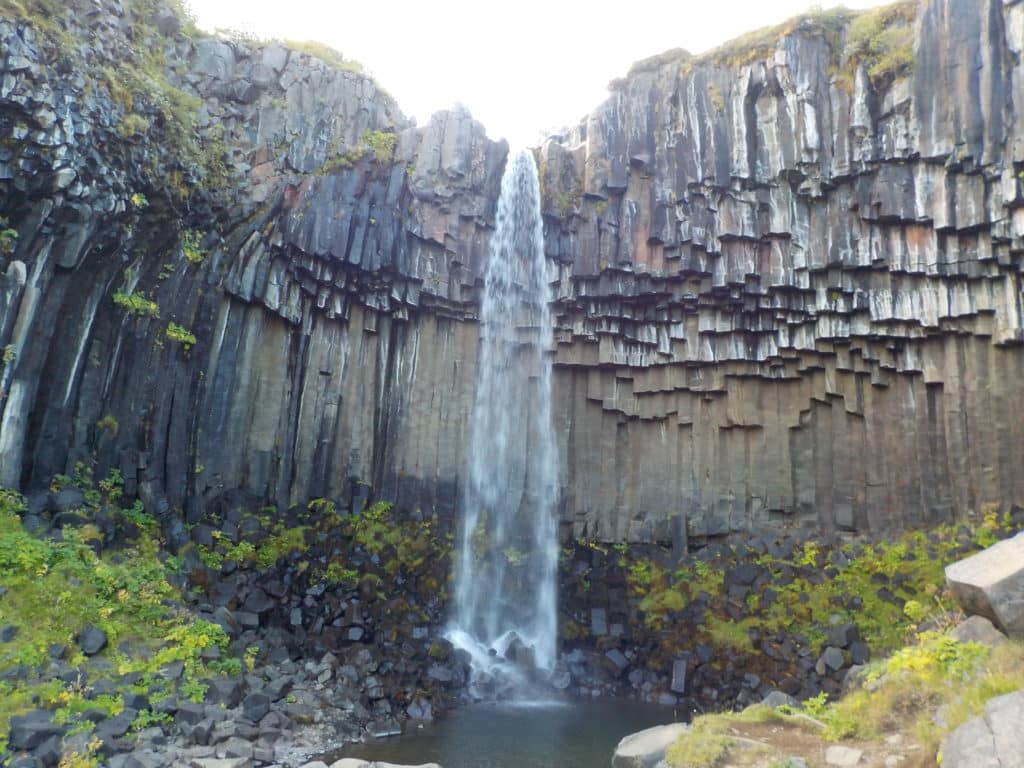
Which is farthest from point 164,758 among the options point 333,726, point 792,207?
point 792,207

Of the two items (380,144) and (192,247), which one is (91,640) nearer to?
(192,247)

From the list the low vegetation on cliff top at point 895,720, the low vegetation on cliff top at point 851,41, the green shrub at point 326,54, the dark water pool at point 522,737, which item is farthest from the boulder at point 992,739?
the green shrub at point 326,54

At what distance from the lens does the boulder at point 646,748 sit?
→ 26.2 ft

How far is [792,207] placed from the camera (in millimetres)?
18688

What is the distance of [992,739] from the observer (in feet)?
16.9

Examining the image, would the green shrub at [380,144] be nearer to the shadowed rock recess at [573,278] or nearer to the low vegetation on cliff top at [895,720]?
the shadowed rock recess at [573,278]

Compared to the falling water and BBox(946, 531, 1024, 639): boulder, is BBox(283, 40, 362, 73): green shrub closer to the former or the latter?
the falling water

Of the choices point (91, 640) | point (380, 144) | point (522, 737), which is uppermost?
point (380, 144)

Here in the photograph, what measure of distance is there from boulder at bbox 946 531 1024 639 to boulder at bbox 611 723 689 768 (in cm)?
326

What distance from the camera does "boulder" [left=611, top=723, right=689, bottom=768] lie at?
800 cm

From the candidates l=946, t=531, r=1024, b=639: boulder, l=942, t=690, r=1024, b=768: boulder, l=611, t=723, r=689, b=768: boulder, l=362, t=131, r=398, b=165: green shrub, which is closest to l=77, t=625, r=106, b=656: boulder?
l=611, t=723, r=689, b=768: boulder

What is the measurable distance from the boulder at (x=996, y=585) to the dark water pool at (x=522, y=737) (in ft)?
19.3

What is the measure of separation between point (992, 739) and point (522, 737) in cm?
892

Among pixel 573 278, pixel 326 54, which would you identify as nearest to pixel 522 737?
pixel 573 278
